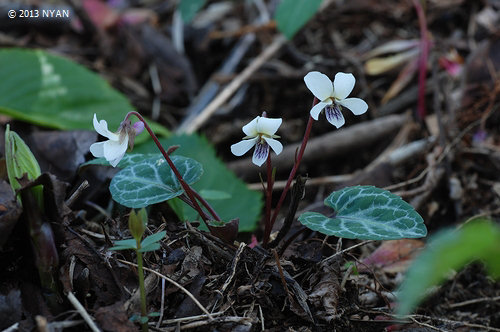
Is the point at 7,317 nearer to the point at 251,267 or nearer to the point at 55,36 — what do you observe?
the point at 251,267

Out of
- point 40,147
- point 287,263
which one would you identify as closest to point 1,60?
point 40,147

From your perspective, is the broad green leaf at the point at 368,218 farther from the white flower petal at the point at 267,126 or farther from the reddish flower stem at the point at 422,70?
the reddish flower stem at the point at 422,70

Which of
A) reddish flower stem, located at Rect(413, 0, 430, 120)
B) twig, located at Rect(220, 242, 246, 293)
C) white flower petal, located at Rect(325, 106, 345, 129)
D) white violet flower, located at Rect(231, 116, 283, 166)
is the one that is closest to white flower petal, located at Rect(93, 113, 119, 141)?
white violet flower, located at Rect(231, 116, 283, 166)

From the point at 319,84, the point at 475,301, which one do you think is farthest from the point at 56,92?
the point at 475,301

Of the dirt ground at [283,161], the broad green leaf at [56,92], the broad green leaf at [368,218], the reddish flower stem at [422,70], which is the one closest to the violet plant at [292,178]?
the broad green leaf at [368,218]

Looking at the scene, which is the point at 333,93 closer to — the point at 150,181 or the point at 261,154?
the point at 261,154
